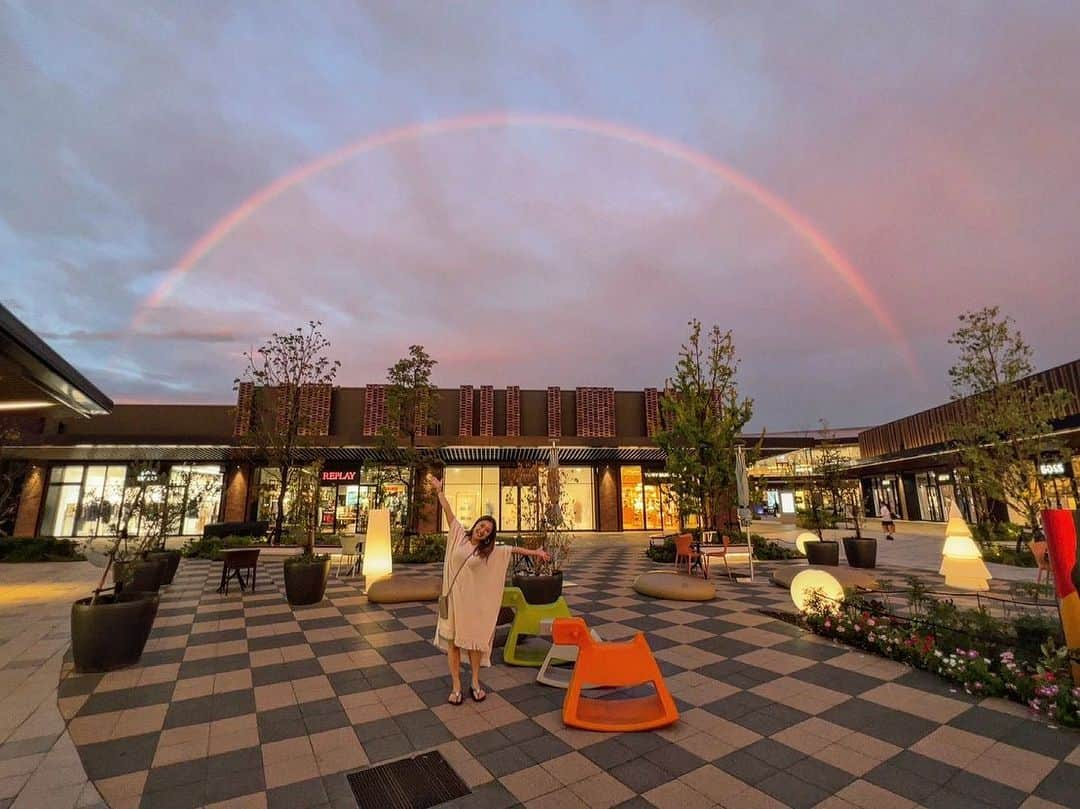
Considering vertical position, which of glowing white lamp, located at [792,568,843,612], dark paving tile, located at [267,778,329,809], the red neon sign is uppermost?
the red neon sign

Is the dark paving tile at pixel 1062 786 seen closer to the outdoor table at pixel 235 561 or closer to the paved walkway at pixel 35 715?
the paved walkway at pixel 35 715

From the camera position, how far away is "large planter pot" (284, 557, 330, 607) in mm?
8430

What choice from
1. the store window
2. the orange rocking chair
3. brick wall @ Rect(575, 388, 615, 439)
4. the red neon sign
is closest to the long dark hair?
the orange rocking chair

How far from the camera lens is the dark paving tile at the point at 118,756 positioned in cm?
321

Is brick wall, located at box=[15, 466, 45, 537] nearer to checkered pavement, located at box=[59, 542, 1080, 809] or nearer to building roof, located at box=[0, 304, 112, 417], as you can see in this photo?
building roof, located at box=[0, 304, 112, 417]

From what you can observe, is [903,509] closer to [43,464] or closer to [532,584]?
[532,584]

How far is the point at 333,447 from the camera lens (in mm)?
21234

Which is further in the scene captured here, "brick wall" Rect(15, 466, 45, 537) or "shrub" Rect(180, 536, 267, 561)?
"brick wall" Rect(15, 466, 45, 537)

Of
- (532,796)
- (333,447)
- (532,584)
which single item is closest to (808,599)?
(532,584)

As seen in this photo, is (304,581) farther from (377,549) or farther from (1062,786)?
(1062,786)

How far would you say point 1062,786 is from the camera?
2965 millimetres

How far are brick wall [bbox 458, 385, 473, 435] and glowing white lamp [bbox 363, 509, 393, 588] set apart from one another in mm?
16585

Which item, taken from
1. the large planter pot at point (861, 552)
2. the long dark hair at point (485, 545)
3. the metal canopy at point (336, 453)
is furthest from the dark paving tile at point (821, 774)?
the metal canopy at point (336, 453)

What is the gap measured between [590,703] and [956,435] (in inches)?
728
